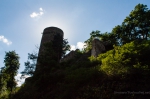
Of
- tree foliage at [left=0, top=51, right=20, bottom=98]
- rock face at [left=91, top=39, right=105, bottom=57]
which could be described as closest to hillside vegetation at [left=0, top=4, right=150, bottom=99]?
rock face at [left=91, top=39, right=105, bottom=57]

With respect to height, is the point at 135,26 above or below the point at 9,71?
above

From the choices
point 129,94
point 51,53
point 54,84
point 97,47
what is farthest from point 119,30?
point 129,94

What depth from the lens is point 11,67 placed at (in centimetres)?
2806

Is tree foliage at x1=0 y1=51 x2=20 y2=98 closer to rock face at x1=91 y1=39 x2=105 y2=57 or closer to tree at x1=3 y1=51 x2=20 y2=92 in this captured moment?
tree at x1=3 y1=51 x2=20 y2=92

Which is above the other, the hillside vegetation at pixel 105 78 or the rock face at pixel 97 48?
the rock face at pixel 97 48

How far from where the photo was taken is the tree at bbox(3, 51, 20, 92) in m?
27.8

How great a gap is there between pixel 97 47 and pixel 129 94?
1236 centimetres

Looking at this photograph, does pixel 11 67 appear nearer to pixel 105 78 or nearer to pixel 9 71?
pixel 9 71

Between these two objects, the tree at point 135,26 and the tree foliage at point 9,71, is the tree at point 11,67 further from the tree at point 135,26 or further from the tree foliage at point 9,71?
the tree at point 135,26

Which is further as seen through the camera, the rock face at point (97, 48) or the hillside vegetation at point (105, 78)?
the rock face at point (97, 48)

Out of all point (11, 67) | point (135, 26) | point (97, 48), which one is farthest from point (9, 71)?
point (135, 26)

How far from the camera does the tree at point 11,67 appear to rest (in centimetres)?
2783

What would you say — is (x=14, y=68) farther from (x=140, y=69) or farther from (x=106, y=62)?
(x=140, y=69)

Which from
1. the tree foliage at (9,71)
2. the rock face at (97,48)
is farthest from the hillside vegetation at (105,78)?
the tree foliage at (9,71)
